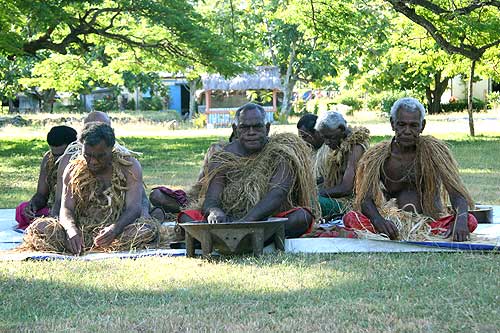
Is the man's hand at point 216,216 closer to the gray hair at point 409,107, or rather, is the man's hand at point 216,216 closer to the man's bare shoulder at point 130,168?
the man's bare shoulder at point 130,168

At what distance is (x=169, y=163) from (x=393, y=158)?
9.15 metres

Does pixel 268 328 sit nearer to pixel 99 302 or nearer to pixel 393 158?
pixel 99 302

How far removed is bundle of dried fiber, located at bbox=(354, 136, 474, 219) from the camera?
6.35 meters

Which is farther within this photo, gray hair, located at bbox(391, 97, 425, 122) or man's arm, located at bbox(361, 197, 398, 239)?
gray hair, located at bbox(391, 97, 425, 122)

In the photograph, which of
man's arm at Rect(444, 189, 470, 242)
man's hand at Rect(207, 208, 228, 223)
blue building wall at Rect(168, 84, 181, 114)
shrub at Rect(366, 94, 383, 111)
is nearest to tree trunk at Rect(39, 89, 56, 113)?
blue building wall at Rect(168, 84, 181, 114)

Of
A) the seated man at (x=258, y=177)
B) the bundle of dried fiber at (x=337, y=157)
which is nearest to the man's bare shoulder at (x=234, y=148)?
the seated man at (x=258, y=177)

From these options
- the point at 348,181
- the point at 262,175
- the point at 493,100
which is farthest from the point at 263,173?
the point at 493,100

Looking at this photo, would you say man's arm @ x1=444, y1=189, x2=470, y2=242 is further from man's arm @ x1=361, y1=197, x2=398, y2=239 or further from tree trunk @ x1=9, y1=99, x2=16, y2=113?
tree trunk @ x1=9, y1=99, x2=16, y2=113

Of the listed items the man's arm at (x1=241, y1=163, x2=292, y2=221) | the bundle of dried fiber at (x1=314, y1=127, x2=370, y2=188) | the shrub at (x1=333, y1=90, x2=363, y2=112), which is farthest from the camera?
the shrub at (x1=333, y1=90, x2=363, y2=112)

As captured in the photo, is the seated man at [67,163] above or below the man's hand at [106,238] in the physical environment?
above

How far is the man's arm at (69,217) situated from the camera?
6031 mm

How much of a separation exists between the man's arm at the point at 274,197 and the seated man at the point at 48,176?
6.82 ft

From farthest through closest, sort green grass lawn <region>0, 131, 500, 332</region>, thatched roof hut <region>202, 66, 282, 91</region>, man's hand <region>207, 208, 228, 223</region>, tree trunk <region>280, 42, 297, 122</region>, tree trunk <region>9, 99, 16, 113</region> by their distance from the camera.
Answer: tree trunk <region>9, 99, 16, 113</region> → tree trunk <region>280, 42, 297, 122</region> → thatched roof hut <region>202, 66, 282, 91</region> → man's hand <region>207, 208, 228, 223</region> → green grass lawn <region>0, 131, 500, 332</region>

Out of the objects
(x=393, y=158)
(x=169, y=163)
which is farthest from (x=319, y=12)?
(x=393, y=158)
